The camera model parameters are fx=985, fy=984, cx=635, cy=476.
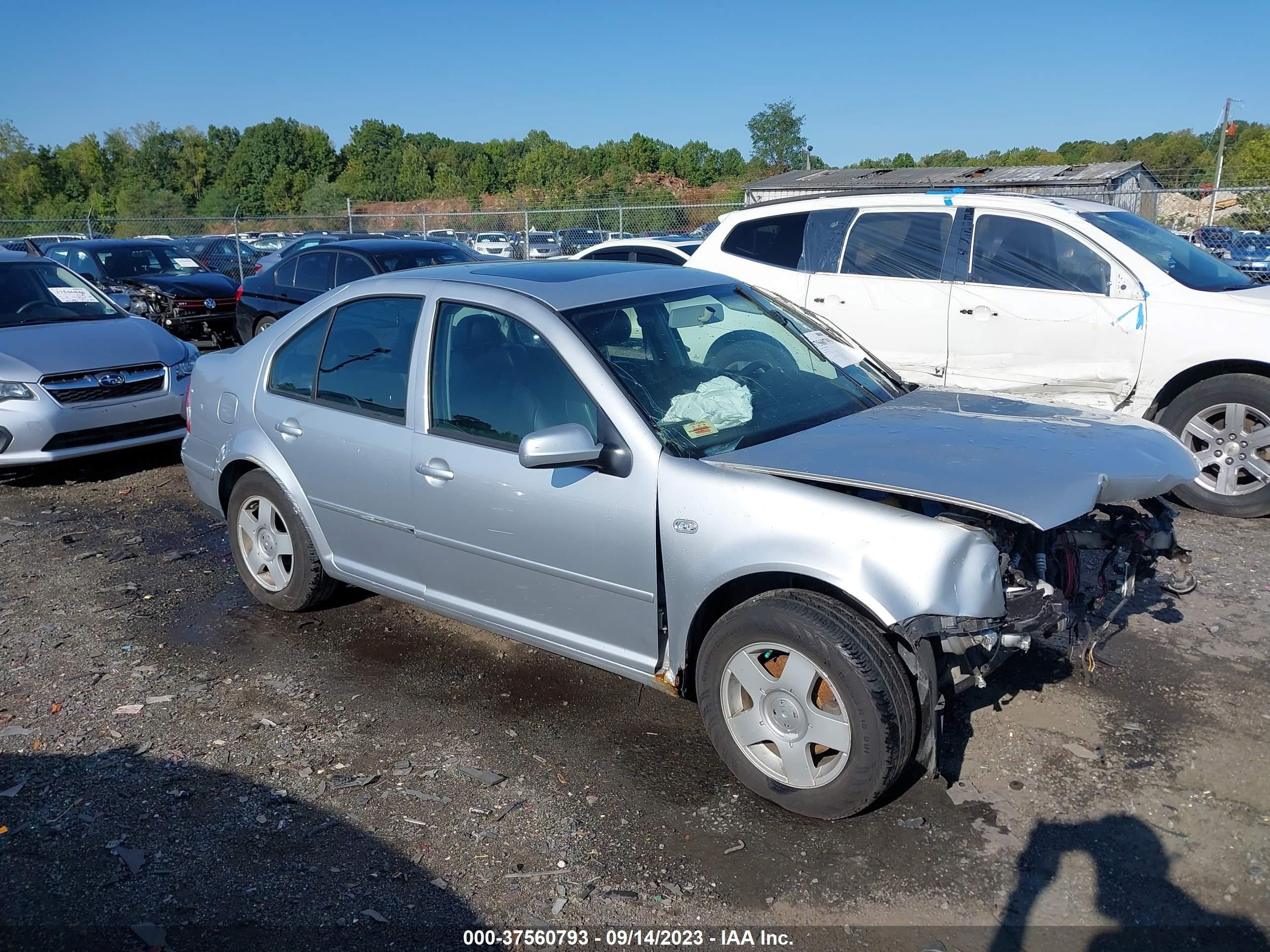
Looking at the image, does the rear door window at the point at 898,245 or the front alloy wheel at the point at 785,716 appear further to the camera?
the rear door window at the point at 898,245

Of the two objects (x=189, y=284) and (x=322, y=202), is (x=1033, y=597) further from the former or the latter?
(x=322, y=202)

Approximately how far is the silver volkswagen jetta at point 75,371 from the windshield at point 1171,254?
6.80m

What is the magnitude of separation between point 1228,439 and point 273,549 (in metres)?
5.70

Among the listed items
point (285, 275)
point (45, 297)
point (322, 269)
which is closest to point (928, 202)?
point (45, 297)

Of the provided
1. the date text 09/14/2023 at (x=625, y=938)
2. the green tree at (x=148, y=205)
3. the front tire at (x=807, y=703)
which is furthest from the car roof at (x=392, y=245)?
the green tree at (x=148, y=205)

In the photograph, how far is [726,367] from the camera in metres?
4.05

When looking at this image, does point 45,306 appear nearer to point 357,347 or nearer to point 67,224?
point 357,347

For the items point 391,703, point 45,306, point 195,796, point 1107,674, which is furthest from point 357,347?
point 45,306

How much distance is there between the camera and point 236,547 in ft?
16.9

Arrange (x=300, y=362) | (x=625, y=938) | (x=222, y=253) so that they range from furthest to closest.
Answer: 1. (x=222, y=253)
2. (x=300, y=362)
3. (x=625, y=938)

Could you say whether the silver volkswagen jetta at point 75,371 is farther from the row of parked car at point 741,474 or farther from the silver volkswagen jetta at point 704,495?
the silver volkswagen jetta at point 704,495

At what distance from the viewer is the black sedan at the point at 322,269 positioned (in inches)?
456

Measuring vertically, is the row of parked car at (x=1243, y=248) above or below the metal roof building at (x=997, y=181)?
below

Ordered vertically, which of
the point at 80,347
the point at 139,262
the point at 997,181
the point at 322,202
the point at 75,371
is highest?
the point at 322,202
